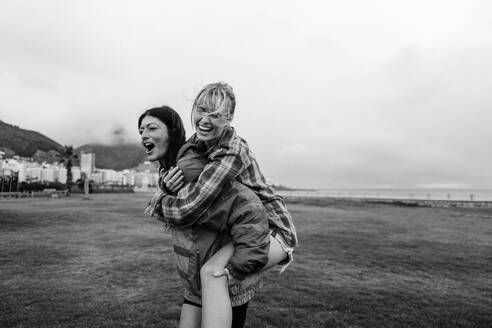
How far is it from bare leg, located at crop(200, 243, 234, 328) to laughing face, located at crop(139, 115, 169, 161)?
936 mm

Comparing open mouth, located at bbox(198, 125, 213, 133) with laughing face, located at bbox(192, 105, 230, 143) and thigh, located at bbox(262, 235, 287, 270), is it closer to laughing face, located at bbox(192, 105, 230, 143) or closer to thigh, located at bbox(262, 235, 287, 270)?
laughing face, located at bbox(192, 105, 230, 143)

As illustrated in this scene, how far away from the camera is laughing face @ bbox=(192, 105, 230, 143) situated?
212 centimetres

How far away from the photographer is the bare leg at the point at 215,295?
1.91m

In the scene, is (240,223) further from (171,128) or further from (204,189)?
(171,128)

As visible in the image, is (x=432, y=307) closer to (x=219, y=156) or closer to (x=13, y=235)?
(x=219, y=156)

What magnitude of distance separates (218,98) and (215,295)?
4.00 feet

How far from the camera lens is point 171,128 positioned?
2.51 meters

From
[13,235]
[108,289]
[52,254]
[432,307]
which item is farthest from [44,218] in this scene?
[432,307]

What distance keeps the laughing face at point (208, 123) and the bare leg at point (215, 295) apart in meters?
0.74

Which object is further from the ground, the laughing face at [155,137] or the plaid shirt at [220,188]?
the laughing face at [155,137]

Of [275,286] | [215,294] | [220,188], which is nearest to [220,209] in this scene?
[220,188]

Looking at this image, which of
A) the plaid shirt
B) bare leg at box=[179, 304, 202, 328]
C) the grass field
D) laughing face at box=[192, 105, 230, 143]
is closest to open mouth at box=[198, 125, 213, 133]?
laughing face at box=[192, 105, 230, 143]

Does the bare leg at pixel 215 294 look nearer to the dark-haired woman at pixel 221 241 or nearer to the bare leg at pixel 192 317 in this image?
the dark-haired woman at pixel 221 241

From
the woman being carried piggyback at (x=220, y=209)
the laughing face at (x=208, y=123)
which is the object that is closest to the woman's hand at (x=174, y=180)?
the woman being carried piggyback at (x=220, y=209)
